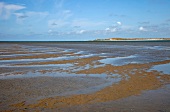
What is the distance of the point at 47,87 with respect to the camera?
10945mm

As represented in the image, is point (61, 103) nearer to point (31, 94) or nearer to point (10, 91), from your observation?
point (31, 94)

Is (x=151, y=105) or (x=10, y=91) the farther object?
(x=10, y=91)

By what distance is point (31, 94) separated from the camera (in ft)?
31.2

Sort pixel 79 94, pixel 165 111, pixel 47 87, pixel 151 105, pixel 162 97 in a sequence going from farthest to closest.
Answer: pixel 47 87, pixel 79 94, pixel 162 97, pixel 151 105, pixel 165 111

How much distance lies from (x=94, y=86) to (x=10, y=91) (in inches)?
174

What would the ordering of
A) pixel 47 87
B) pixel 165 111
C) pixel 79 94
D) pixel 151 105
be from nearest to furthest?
pixel 165 111 → pixel 151 105 → pixel 79 94 → pixel 47 87

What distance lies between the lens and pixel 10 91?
10086mm

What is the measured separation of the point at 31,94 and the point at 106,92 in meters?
3.61

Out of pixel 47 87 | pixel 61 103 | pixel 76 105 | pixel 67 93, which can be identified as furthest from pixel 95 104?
pixel 47 87

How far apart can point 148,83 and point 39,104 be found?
6.58m

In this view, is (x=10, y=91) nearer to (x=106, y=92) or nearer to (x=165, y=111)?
(x=106, y=92)

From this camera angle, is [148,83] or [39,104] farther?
[148,83]

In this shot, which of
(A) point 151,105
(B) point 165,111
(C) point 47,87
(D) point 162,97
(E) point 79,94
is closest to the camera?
(B) point 165,111

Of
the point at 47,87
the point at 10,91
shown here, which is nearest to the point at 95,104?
the point at 47,87
